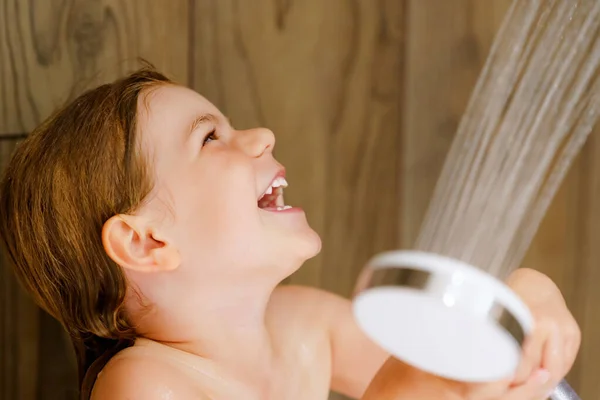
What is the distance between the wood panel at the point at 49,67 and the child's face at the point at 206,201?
24 cm

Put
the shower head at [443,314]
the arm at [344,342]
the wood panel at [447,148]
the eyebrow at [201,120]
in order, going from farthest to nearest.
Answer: the wood panel at [447,148] → the arm at [344,342] → the eyebrow at [201,120] → the shower head at [443,314]

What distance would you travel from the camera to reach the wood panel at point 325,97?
3.40 ft

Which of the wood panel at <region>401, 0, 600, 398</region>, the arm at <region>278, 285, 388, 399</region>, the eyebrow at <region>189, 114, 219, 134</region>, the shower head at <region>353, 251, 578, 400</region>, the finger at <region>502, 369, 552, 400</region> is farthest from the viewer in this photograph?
the wood panel at <region>401, 0, 600, 398</region>

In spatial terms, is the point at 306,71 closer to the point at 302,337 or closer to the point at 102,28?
the point at 102,28

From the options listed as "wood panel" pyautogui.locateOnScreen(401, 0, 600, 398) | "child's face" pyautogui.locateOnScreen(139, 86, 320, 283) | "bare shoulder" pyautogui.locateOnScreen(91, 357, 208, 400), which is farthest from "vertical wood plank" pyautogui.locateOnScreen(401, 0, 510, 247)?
"bare shoulder" pyautogui.locateOnScreen(91, 357, 208, 400)

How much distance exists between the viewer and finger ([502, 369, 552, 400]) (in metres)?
0.64

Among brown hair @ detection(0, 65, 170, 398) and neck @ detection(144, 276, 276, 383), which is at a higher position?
brown hair @ detection(0, 65, 170, 398)

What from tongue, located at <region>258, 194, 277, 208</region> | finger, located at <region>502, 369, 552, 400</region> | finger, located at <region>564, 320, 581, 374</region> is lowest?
finger, located at <region>502, 369, 552, 400</region>

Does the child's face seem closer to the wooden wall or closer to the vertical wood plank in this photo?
the wooden wall

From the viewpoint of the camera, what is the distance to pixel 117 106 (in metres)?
0.74

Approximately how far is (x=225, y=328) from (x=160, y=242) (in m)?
0.11

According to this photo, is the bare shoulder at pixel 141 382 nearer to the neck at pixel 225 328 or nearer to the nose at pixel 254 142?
the neck at pixel 225 328

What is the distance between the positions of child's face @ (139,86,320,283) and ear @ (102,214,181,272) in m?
0.01

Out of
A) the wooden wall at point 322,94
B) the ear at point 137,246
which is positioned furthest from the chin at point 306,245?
the wooden wall at point 322,94
